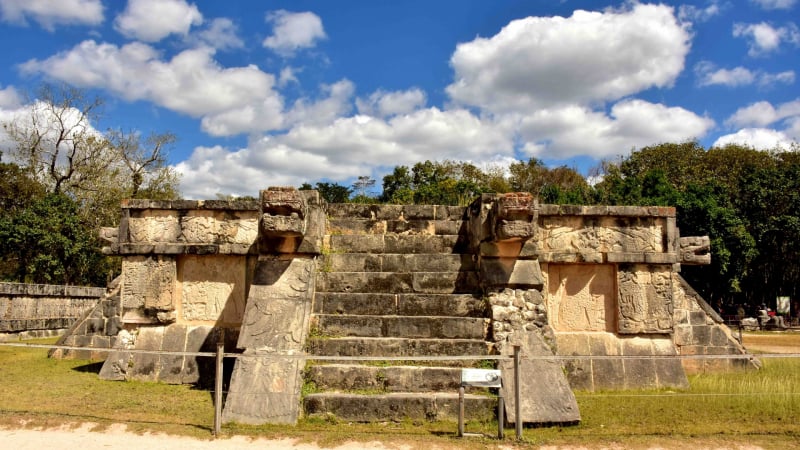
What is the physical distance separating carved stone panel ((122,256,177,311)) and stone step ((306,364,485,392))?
109 inches

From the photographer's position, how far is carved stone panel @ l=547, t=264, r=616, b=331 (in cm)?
742

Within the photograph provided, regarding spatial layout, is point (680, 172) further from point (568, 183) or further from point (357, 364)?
point (357, 364)

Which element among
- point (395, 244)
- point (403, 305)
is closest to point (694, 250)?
point (395, 244)

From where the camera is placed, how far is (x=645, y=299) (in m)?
7.36

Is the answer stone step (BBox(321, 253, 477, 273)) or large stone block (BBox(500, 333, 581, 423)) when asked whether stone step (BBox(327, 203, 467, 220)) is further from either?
large stone block (BBox(500, 333, 581, 423))

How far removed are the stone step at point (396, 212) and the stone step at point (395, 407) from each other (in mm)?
3397

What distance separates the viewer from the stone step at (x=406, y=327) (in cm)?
634

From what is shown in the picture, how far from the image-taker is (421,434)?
16.5 ft

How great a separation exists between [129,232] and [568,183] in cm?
3367

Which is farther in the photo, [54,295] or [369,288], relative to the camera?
[54,295]

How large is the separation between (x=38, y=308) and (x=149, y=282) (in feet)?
34.8

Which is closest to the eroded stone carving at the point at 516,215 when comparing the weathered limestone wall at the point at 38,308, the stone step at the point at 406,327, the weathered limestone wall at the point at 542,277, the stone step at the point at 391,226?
the weathered limestone wall at the point at 542,277

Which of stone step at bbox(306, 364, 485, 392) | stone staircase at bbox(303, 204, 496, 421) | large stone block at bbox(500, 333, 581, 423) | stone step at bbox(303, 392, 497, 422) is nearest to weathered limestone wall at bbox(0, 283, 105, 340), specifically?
stone staircase at bbox(303, 204, 496, 421)

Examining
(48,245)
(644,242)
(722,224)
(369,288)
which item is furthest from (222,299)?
(722,224)
